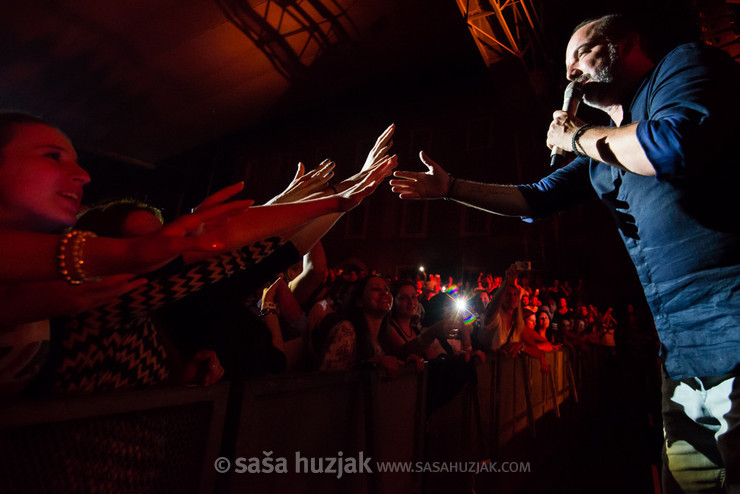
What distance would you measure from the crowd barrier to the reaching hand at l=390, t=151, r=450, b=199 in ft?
3.74

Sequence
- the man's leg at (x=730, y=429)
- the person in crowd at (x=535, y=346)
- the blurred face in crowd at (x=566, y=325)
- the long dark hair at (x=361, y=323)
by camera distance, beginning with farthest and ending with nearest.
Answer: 1. the blurred face in crowd at (x=566, y=325)
2. the person in crowd at (x=535, y=346)
3. the long dark hair at (x=361, y=323)
4. the man's leg at (x=730, y=429)

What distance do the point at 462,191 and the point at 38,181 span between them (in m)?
1.81

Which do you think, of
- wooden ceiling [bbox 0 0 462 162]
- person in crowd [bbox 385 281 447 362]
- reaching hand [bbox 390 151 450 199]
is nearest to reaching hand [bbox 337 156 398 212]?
reaching hand [bbox 390 151 450 199]

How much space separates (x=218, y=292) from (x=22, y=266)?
59cm

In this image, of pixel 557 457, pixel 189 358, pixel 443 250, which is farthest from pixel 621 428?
pixel 443 250

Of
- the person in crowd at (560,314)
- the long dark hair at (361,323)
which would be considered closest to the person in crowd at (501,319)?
the long dark hair at (361,323)

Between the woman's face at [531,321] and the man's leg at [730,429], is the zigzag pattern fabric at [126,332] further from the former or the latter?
the woman's face at [531,321]

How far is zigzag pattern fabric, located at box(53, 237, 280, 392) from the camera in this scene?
1.00 m

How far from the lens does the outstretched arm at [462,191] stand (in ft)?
6.47

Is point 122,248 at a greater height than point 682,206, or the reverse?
point 122,248

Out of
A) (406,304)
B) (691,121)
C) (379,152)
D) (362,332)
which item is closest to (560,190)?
(691,121)

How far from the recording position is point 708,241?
1.14 metres

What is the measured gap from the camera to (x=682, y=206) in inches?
47.6

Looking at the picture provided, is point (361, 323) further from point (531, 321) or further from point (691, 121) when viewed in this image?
point (531, 321)
